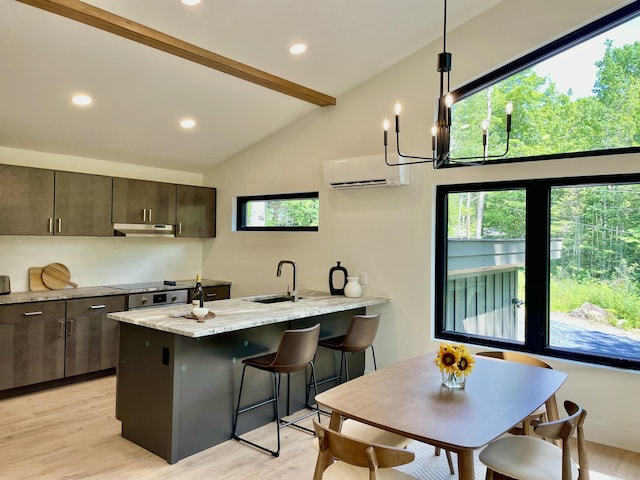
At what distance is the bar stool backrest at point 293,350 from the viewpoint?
3.12 metres

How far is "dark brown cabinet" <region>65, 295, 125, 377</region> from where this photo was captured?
444 cm

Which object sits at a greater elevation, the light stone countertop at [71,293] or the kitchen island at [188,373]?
the light stone countertop at [71,293]

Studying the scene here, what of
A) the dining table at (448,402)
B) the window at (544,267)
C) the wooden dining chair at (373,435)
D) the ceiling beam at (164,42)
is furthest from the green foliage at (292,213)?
the wooden dining chair at (373,435)

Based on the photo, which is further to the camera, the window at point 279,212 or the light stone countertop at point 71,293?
the window at point 279,212

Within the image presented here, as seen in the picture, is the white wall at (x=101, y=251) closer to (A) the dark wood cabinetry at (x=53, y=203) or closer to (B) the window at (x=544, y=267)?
(A) the dark wood cabinetry at (x=53, y=203)

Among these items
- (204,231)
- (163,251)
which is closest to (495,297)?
(204,231)

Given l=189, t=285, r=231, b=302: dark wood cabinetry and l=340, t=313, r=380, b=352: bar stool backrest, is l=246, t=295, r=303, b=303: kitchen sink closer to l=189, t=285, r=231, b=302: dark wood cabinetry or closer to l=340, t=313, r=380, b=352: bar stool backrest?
l=340, t=313, r=380, b=352: bar stool backrest

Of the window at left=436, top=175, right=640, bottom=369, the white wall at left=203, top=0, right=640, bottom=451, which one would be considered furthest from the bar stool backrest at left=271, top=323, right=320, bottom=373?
the window at left=436, top=175, right=640, bottom=369

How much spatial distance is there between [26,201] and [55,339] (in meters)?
1.31

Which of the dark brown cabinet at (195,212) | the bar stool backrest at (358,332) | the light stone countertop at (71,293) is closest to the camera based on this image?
the bar stool backrest at (358,332)

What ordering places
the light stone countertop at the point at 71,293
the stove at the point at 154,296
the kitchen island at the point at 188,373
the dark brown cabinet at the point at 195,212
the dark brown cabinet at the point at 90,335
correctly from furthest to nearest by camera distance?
the dark brown cabinet at the point at 195,212
the stove at the point at 154,296
the dark brown cabinet at the point at 90,335
the light stone countertop at the point at 71,293
the kitchen island at the point at 188,373

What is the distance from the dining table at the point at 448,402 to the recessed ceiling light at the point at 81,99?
3240mm

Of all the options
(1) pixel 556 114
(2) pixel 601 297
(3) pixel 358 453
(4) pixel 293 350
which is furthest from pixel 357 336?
(1) pixel 556 114

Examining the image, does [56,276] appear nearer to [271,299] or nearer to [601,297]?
[271,299]
